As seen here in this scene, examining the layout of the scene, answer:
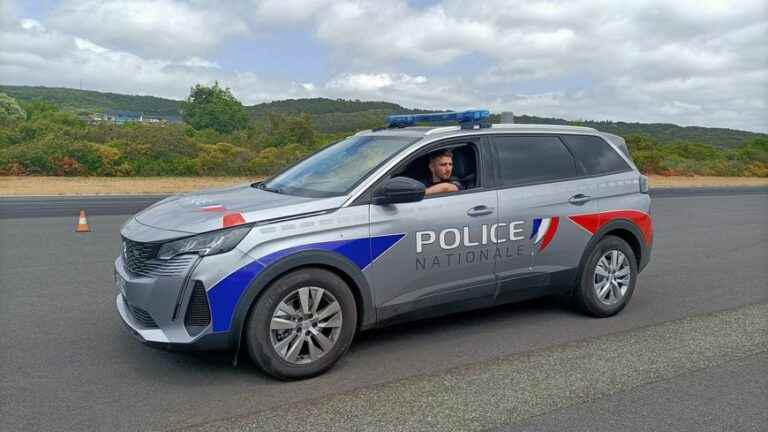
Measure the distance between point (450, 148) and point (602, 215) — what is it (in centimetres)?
169

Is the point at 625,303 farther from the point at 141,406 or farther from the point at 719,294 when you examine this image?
the point at 141,406

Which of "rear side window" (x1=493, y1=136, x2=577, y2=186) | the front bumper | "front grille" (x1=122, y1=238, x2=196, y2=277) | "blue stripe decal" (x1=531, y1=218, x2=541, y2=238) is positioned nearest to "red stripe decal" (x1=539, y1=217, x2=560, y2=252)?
"blue stripe decal" (x1=531, y1=218, x2=541, y2=238)

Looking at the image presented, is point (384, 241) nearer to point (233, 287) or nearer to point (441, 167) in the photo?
point (441, 167)

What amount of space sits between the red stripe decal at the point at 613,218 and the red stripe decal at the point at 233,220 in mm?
3012

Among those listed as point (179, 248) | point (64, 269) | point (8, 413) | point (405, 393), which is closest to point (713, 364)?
point (405, 393)

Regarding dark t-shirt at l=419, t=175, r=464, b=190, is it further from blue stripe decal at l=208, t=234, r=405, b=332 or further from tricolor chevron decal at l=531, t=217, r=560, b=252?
blue stripe decal at l=208, t=234, r=405, b=332

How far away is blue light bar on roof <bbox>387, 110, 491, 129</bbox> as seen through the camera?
18.8 feet

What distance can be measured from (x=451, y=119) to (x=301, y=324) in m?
2.56

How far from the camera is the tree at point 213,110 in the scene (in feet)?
223

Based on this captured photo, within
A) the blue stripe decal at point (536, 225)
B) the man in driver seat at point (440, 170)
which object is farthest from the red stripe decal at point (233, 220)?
the blue stripe decal at point (536, 225)

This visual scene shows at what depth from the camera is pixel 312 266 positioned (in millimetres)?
4504

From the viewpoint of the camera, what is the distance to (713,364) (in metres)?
4.89

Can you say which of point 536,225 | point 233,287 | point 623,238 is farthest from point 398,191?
point 623,238

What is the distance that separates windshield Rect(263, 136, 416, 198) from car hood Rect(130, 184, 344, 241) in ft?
0.70
